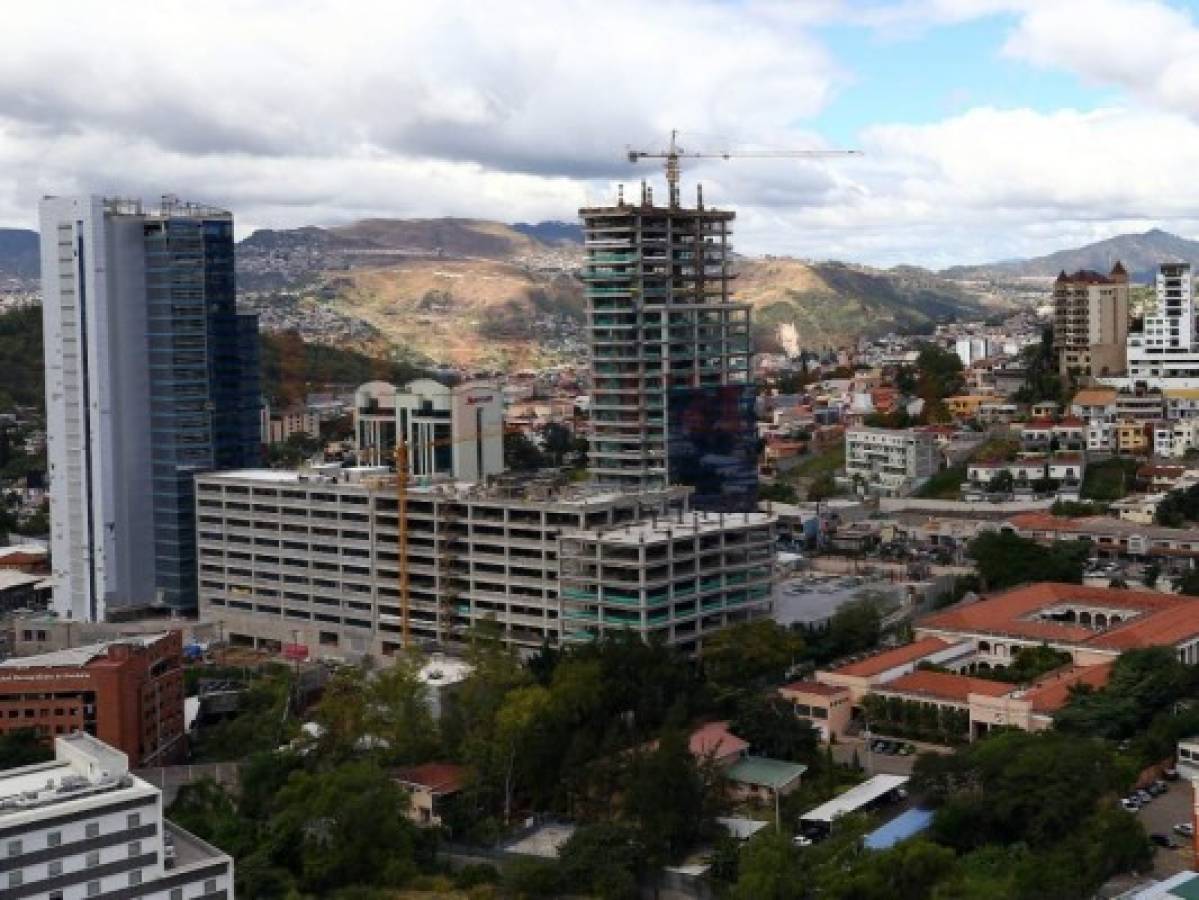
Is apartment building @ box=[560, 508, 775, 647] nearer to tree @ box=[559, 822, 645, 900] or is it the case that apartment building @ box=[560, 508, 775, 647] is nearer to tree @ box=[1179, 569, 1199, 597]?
tree @ box=[559, 822, 645, 900]

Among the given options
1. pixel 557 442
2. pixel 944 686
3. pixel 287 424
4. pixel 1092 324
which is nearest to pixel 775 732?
pixel 944 686

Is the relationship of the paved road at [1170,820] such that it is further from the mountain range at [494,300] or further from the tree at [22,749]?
the mountain range at [494,300]

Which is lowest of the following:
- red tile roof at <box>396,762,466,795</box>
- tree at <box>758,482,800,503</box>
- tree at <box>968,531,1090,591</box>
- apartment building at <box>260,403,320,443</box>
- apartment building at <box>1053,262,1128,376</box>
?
red tile roof at <box>396,762,466,795</box>

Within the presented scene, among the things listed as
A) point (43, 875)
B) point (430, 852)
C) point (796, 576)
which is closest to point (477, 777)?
point (430, 852)

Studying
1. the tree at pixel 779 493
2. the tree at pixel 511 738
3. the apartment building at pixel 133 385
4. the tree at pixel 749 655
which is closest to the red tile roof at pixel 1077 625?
the tree at pixel 749 655

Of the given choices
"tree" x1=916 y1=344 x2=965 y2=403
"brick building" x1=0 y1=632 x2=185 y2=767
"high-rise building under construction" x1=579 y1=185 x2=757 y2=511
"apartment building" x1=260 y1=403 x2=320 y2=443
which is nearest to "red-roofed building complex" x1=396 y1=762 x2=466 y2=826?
"brick building" x1=0 y1=632 x2=185 y2=767
